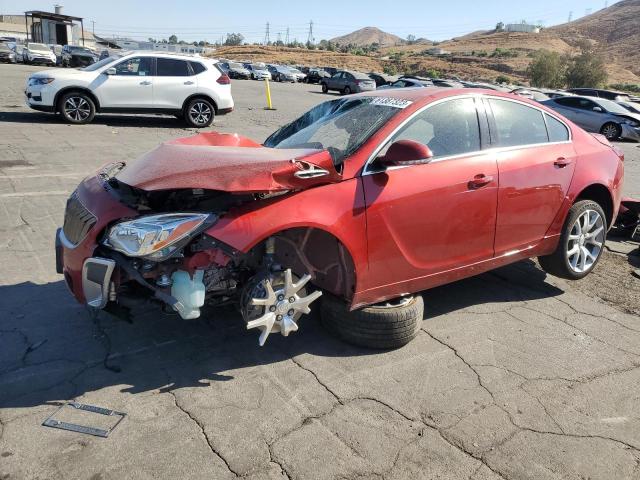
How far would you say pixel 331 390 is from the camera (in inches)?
133

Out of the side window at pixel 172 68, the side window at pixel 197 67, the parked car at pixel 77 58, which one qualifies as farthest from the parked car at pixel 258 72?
the side window at pixel 172 68

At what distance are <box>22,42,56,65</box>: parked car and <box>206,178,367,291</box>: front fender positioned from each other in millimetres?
44802

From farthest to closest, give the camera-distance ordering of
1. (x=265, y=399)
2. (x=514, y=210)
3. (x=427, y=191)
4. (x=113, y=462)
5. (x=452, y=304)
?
(x=452, y=304), (x=514, y=210), (x=427, y=191), (x=265, y=399), (x=113, y=462)

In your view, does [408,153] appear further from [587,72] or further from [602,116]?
[587,72]

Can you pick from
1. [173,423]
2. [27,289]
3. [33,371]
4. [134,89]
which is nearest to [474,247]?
[173,423]

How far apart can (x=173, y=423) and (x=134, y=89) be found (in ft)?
39.8

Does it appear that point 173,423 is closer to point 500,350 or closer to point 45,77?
point 500,350

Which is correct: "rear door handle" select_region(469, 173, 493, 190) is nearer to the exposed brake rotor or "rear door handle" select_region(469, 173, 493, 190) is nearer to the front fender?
the front fender

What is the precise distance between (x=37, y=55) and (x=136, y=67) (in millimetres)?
33181

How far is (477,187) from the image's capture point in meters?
4.06

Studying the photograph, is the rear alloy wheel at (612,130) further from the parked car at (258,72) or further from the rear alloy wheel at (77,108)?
the parked car at (258,72)

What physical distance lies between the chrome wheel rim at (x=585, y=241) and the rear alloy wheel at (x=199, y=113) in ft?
37.7

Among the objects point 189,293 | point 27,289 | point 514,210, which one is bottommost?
point 27,289

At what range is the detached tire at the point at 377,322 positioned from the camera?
3.74 meters
